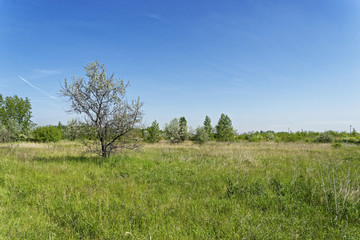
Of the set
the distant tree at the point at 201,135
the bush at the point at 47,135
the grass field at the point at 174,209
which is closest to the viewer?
the grass field at the point at 174,209

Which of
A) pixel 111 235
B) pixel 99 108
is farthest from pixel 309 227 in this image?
pixel 99 108

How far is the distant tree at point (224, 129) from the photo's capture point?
40031 mm

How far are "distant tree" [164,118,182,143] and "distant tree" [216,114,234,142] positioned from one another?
1104cm

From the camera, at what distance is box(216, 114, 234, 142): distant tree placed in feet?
131

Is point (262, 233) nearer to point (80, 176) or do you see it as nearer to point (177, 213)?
point (177, 213)

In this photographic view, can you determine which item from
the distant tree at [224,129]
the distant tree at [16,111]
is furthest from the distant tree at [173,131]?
the distant tree at [16,111]

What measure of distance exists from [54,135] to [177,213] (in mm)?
44896

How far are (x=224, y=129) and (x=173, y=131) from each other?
12804 mm

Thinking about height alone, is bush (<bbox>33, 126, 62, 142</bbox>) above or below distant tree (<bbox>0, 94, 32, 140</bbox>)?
below

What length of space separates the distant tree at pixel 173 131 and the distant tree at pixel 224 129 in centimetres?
1104

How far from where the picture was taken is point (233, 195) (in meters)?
4.48

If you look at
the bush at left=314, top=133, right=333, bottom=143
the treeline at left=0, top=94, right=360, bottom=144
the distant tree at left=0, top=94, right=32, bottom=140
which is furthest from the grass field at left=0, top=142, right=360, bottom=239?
the distant tree at left=0, top=94, right=32, bottom=140

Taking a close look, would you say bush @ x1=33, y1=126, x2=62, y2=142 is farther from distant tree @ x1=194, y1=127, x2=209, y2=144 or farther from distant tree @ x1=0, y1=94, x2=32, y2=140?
distant tree @ x1=194, y1=127, x2=209, y2=144

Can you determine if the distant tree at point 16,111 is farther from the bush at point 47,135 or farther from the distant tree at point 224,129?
the distant tree at point 224,129
